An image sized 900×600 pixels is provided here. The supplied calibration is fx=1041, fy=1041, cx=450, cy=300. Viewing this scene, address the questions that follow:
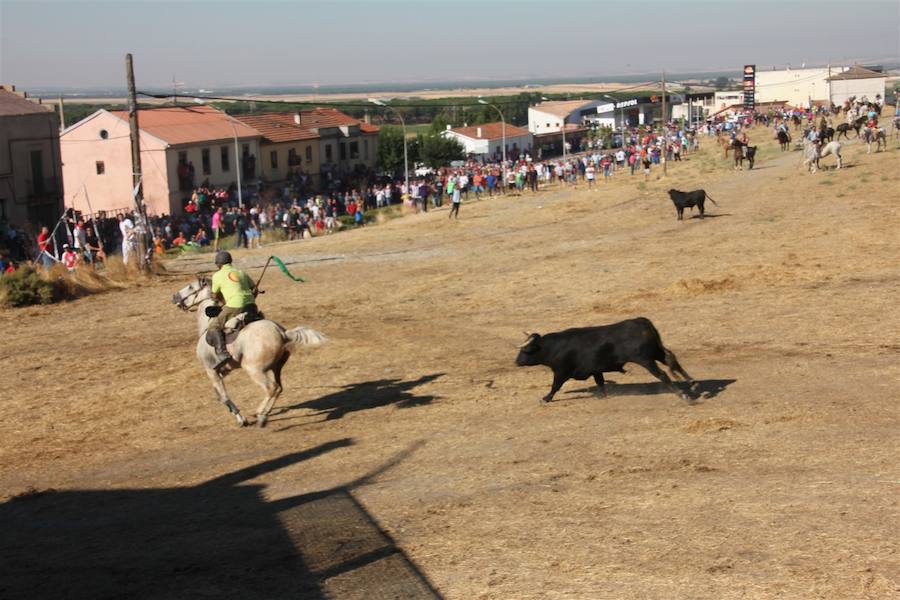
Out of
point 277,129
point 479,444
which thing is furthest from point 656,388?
point 277,129

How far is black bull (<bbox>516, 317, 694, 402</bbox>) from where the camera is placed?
12.6 metres

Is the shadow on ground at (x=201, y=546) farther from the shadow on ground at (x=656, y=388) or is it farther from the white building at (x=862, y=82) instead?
the white building at (x=862, y=82)

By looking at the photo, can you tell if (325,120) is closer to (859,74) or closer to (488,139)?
(488,139)

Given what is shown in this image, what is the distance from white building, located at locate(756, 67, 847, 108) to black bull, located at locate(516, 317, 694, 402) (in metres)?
120

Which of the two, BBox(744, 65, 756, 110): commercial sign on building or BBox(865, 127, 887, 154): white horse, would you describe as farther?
BBox(744, 65, 756, 110): commercial sign on building

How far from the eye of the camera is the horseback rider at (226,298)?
1344cm

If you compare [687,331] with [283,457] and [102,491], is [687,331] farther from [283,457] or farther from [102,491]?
[102,491]

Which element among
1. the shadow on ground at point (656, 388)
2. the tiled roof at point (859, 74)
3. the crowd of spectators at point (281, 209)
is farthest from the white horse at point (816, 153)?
the tiled roof at point (859, 74)

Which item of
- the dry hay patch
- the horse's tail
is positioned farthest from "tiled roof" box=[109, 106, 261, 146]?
the dry hay patch

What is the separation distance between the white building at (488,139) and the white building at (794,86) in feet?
137

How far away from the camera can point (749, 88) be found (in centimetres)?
10344

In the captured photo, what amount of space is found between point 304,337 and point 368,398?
7.46 feet

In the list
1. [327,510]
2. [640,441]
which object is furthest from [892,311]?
[327,510]

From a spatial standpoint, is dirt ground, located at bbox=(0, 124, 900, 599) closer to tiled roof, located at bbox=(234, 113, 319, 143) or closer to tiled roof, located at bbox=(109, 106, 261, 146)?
tiled roof, located at bbox=(109, 106, 261, 146)
